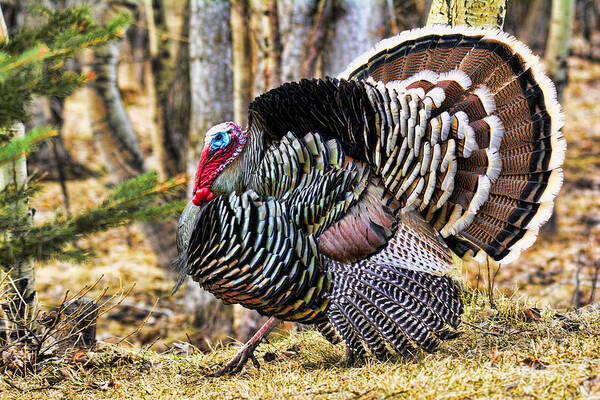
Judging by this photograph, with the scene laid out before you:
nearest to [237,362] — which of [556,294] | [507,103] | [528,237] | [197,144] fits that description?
[528,237]

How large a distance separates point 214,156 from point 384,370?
148 cm

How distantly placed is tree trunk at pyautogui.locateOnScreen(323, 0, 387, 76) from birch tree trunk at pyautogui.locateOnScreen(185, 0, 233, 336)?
4.75 ft

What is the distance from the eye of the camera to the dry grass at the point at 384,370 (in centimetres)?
286

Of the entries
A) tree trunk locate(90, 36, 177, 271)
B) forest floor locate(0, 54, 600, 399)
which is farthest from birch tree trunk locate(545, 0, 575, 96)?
tree trunk locate(90, 36, 177, 271)

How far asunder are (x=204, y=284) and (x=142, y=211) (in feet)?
1.90

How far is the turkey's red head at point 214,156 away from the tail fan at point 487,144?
2.73 ft

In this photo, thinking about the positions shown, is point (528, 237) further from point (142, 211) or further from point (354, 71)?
point (142, 211)

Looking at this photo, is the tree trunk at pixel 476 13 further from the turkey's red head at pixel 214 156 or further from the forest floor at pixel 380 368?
the forest floor at pixel 380 368

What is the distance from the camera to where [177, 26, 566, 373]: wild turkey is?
3.32 meters

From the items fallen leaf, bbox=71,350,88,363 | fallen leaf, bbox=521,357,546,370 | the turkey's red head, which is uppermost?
the turkey's red head

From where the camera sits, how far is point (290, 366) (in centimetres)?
362

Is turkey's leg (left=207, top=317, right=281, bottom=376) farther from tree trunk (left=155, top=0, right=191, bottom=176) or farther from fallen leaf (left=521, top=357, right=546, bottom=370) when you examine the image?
tree trunk (left=155, top=0, right=191, bottom=176)

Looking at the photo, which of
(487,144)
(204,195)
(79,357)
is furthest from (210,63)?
(487,144)

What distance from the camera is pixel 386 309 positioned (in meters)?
3.31
